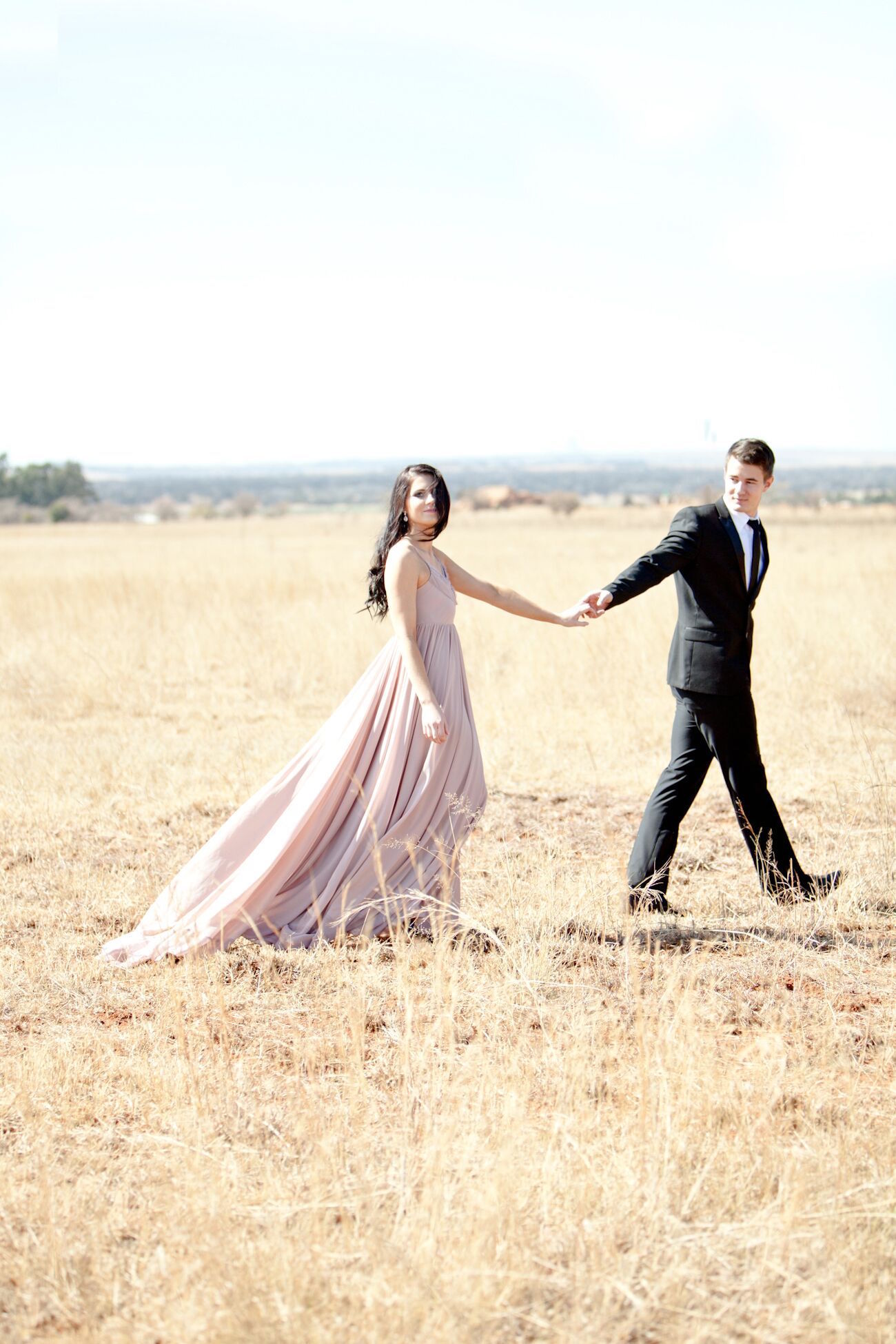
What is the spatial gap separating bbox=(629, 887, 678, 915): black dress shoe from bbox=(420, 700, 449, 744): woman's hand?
3.36 feet

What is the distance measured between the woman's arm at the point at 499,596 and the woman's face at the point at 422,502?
8.6 inches

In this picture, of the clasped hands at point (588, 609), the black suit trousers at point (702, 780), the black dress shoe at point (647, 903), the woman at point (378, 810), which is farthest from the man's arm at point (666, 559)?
the black dress shoe at point (647, 903)

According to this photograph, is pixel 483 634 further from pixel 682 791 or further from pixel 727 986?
pixel 727 986

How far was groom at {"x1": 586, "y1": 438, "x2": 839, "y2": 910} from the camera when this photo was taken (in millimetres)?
4871

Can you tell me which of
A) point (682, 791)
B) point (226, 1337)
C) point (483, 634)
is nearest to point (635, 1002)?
point (682, 791)

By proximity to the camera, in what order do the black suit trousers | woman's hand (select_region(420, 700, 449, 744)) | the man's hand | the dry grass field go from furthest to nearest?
the man's hand, the black suit trousers, woman's hand (select_region(420, 700, 449, 744)), the dry grass field

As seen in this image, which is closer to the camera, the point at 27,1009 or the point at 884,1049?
the point at 884,1049

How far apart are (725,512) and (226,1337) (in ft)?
11.5

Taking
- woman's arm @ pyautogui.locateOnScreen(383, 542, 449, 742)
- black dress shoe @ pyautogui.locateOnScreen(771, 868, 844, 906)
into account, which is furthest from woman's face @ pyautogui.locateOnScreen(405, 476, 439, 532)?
black dress shoe @ pyautogui.locateOnScreen(771, 868, 844, 906)

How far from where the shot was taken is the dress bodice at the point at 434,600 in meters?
4.74

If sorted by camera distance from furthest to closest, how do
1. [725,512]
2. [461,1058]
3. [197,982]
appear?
[725,512] < [197,982] < [461,1058]

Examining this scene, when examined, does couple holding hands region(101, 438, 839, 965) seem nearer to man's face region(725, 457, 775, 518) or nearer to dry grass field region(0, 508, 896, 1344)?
man's face region(725, 457, 775, 518)

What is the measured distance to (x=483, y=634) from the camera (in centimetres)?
1283

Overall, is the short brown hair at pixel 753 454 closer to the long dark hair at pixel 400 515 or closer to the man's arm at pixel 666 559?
the man's arm at pixel 666 559
